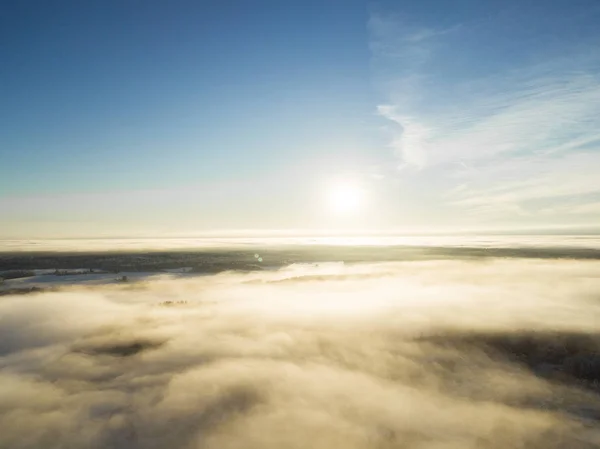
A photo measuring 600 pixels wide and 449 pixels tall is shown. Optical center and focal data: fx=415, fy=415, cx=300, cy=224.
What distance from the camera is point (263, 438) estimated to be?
1920cm

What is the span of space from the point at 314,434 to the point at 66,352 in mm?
21568

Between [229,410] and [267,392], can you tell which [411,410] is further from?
[229,410]

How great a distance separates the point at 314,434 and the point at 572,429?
39.6 feet

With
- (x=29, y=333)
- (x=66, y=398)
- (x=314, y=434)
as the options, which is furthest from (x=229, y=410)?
(x=29, y=333)

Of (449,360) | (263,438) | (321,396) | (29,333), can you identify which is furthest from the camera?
(29,333)

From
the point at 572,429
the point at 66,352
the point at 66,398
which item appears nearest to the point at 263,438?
the point at 66,398

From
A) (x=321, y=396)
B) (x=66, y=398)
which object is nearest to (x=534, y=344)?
(x=321, y=396)

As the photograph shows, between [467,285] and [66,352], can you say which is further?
[467,285]

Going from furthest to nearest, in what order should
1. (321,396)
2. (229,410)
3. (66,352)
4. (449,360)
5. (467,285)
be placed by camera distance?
(467,285), (66,352), (449,360), (321,396), (229,410)

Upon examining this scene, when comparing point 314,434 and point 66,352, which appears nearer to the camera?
point 314,434

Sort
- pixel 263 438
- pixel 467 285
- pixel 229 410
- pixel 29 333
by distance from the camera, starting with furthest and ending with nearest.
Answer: pixel 467 285
pixel 29 333
pixel 229 410
pixel 263 438

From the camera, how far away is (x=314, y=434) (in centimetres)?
1986

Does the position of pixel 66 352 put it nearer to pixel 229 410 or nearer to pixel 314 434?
pixel 229 410

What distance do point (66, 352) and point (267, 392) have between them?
56.7 feet
